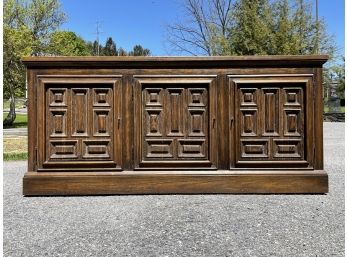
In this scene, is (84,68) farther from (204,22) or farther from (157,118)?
(204,22)

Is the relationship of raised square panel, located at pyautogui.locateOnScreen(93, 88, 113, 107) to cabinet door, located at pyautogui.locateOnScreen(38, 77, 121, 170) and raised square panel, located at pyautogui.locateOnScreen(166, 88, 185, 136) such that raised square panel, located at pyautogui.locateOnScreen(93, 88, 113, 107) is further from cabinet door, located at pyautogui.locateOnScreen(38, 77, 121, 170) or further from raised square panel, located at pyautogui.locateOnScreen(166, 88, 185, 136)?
raised square panel, located at pyautogui.locateOnScreen(166, 88, 185, 136)

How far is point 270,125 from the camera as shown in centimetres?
464

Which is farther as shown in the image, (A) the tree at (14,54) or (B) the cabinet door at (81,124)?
(A) the tree at (14,54)

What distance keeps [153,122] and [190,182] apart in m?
0.87

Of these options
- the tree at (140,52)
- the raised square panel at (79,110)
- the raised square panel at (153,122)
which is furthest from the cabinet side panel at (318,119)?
the tree at (140,52)

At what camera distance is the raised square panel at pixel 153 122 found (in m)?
4.64

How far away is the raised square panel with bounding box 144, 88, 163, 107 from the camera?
182 inches

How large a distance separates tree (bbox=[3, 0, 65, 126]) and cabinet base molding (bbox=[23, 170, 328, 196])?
19.6 m

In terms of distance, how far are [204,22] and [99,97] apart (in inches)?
779

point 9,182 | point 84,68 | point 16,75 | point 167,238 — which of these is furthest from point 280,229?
point 16,75

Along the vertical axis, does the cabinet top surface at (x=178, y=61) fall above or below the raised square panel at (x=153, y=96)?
above

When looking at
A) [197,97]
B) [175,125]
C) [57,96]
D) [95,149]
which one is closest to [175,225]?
[175,125]

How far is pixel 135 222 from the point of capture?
348 cm

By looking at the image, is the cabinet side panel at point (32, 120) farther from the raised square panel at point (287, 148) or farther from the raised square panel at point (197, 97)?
the raised square panel at point (287, 148)
